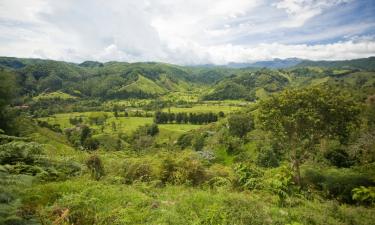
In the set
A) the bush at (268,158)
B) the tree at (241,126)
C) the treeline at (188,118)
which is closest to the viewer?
the bush at (268,158)

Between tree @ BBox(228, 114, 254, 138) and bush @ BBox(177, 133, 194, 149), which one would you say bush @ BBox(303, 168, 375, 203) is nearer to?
tree @ BBox(228, 114, 254, 138)

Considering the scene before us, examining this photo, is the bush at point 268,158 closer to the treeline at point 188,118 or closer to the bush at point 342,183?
the bush at point 342,183

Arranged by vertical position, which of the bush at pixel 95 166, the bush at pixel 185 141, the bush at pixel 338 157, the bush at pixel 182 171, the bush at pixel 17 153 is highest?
the bush at pixel 17 153

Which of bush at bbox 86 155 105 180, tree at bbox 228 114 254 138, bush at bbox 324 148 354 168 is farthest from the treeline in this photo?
bush at bbox 86 155 105 180

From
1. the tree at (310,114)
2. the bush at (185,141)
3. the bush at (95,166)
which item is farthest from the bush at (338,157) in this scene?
the bush at (185,141)

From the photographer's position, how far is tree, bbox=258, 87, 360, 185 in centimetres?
1977

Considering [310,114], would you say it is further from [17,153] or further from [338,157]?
[17,153]

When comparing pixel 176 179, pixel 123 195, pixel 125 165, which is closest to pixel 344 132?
pixel 176 179

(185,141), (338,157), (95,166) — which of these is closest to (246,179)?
(95,166)

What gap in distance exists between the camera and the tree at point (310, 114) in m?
19.8

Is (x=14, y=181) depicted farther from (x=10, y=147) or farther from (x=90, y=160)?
(x=90, y=160)

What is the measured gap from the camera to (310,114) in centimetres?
1994

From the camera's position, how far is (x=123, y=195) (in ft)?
29.9

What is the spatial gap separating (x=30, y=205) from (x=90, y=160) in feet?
19.0
